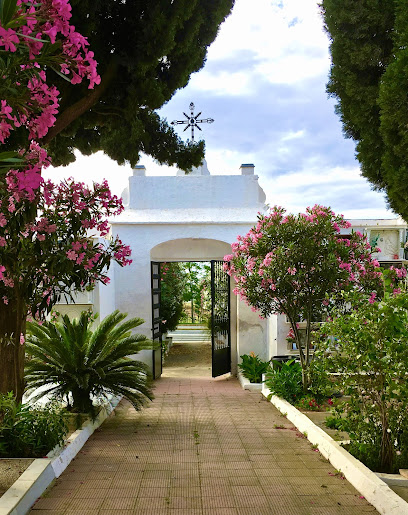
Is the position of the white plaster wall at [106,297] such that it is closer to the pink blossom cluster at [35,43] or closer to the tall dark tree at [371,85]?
the tall dark tree at [371,85]

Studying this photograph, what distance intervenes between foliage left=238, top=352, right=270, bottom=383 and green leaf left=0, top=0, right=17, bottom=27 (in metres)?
8.66

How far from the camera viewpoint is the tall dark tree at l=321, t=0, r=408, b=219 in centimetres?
521

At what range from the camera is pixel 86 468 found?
464cm

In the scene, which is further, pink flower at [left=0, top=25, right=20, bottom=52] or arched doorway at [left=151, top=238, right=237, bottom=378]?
arched doorway at [left=151, top=238, right=237, bottom=378]

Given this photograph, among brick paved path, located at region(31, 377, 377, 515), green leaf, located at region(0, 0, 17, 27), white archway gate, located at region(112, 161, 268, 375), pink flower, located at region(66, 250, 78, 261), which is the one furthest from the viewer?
white archway gate, located at region(112, 161, 268, 375)

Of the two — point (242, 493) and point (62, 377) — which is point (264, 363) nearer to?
point (62, 377)

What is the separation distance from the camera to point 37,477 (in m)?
3.84

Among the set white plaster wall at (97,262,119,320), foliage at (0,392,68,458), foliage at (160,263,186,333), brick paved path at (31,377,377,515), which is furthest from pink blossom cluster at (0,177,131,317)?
foliage at (160,263,186,333)

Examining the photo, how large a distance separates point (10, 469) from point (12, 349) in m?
1.51

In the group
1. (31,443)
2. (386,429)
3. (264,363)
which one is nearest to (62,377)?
(31,443)

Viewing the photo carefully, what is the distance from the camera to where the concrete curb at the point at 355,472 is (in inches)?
135

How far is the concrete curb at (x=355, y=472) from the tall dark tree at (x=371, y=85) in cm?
272

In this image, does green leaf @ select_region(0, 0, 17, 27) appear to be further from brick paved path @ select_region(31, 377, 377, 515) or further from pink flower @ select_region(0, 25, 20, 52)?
brick paved path @ select_region(31, 377, 377, 515)

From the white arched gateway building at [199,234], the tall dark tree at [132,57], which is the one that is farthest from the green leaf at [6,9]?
the white arched gateway building at [199,234]
